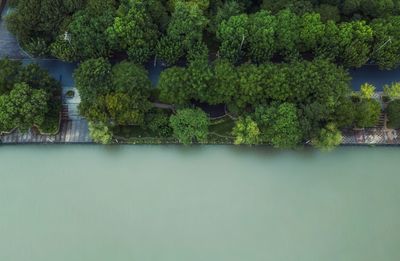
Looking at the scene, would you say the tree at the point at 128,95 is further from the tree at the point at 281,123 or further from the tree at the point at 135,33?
the tree at the point at 281,123

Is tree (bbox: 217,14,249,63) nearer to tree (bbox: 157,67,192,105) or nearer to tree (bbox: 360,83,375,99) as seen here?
tree (bbox: 157,67,192,105)

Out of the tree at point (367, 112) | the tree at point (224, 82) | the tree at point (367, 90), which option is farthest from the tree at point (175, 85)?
the tree at point (367, 90)

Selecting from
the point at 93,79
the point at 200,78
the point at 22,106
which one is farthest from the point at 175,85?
the point at 22,106

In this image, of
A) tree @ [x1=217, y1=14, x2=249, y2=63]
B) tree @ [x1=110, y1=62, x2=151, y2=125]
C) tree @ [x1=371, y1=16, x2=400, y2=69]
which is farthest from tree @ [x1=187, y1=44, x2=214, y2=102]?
tree @ [x1=371, y1=16, x2=400, y2=69]

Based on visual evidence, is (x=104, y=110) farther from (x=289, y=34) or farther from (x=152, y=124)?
(x=289, y=34)

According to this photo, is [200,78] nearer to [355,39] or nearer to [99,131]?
[99,131]
